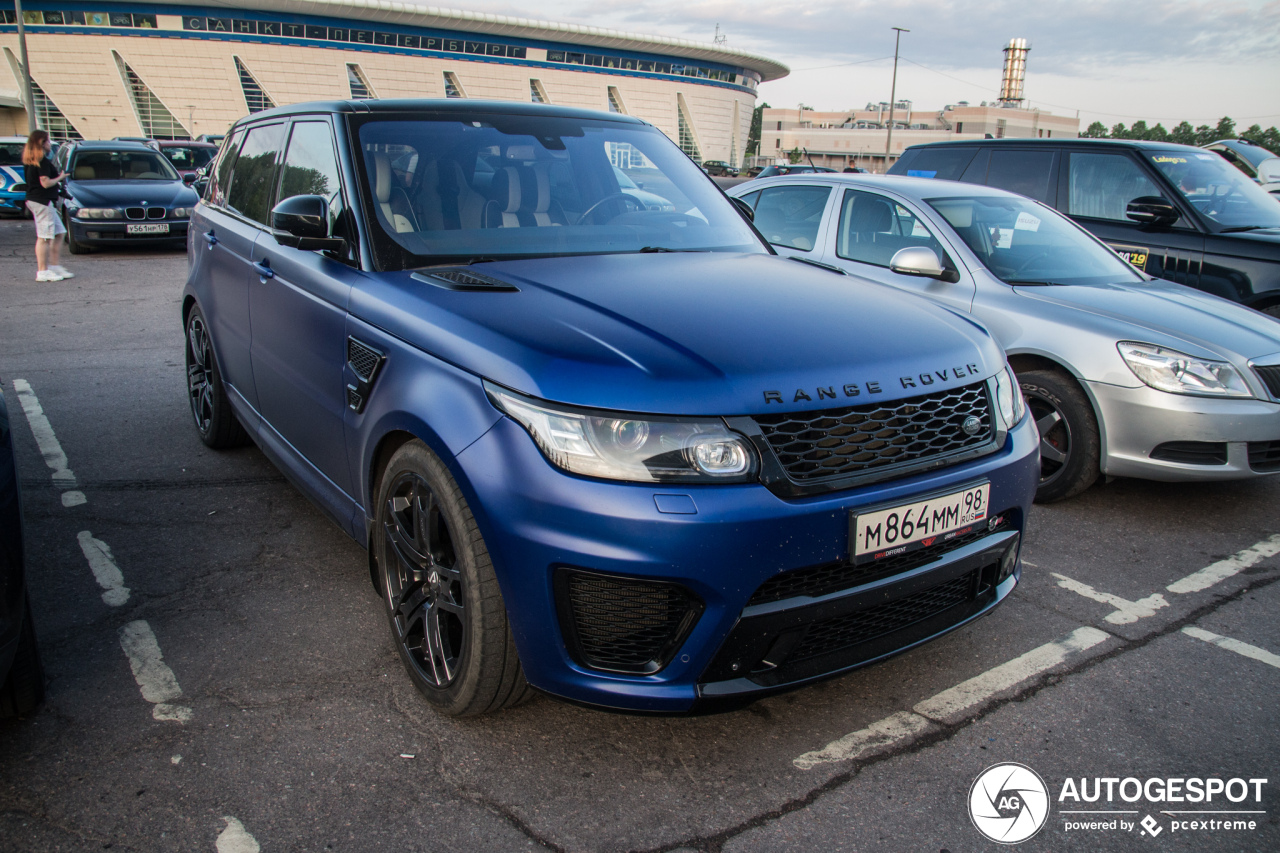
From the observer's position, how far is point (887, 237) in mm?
5379

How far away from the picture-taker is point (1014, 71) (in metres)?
129

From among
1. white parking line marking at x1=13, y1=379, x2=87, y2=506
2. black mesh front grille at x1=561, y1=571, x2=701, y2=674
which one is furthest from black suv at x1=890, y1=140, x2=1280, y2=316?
white parking line marking at x1=13, y1=379, x2=87, y2=506

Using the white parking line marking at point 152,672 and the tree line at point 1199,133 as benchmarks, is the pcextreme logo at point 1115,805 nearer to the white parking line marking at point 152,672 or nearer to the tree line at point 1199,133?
the white parking line marking at point 152,672

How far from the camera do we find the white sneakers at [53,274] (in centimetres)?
1068

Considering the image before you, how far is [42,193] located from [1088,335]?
1153 centimetres

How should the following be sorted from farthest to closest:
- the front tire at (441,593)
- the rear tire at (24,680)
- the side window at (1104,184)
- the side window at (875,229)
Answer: the side window at (1104,184), the side window at (875,229), the rear tire at (24,680), the front tire at (441,593)

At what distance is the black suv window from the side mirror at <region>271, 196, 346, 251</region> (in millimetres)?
5670

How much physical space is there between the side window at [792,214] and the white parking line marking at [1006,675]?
10.8ft

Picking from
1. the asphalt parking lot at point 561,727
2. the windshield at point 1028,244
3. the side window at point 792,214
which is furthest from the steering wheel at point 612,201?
the side window at point 792,214

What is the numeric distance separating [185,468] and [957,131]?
104859 millimetres

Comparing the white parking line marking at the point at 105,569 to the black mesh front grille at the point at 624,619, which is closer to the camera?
the black mesh front grille at the point at 624,619

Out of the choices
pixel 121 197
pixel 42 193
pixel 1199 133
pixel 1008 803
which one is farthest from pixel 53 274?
pixel 1199 133

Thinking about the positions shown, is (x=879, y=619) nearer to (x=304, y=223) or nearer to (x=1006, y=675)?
(x=1006, y=675)

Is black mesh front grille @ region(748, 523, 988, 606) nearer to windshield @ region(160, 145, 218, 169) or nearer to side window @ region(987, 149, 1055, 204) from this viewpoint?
side window @ region(987, 149, 1055, 204)
